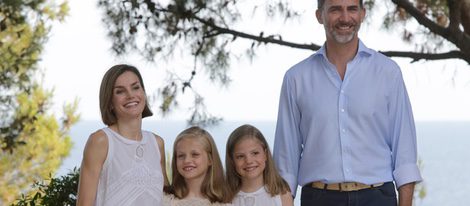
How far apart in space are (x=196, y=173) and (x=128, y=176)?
0.67 feet

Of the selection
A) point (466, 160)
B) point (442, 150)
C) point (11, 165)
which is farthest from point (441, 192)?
point (11, 165)

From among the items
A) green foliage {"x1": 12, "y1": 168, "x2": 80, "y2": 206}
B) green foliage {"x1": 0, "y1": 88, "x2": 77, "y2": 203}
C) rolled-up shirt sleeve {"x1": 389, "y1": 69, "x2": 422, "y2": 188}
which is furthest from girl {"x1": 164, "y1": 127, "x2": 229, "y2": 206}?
green foliage {"x1": 0, "y1": 88, "x2": 77, "y2": 203}

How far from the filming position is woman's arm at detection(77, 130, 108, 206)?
7.32 feet

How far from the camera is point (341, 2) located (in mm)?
2156

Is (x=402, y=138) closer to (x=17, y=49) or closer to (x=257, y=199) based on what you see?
(x=257, y=199)

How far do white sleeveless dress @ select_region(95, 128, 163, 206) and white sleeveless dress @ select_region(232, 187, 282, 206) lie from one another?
0.22 m

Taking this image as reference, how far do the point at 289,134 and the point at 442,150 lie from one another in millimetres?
34764

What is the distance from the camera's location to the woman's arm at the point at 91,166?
2.23m

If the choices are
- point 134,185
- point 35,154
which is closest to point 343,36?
point 134,185

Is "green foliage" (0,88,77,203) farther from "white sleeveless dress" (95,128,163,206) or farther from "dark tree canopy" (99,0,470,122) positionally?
"white sleeveless dress" (95,128,163,206)

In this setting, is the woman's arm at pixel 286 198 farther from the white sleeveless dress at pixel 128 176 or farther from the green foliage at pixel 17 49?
the green foliage at pixel 17 49

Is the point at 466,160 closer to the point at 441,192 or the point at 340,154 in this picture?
the point at 441,192

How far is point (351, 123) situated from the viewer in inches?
85.7

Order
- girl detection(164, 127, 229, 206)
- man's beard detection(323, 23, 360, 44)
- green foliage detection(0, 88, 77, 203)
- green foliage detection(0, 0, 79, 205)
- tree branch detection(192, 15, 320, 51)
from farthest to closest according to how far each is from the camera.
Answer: green foliage detection(0, 88, 77, 203)
green foliage detection(0, 0, 79, 205)
tree branch detection(192, 15, 320, 51)
girl detection(164, 127, 229, 206)
man's beard detection(323, 23, 360, 44)
